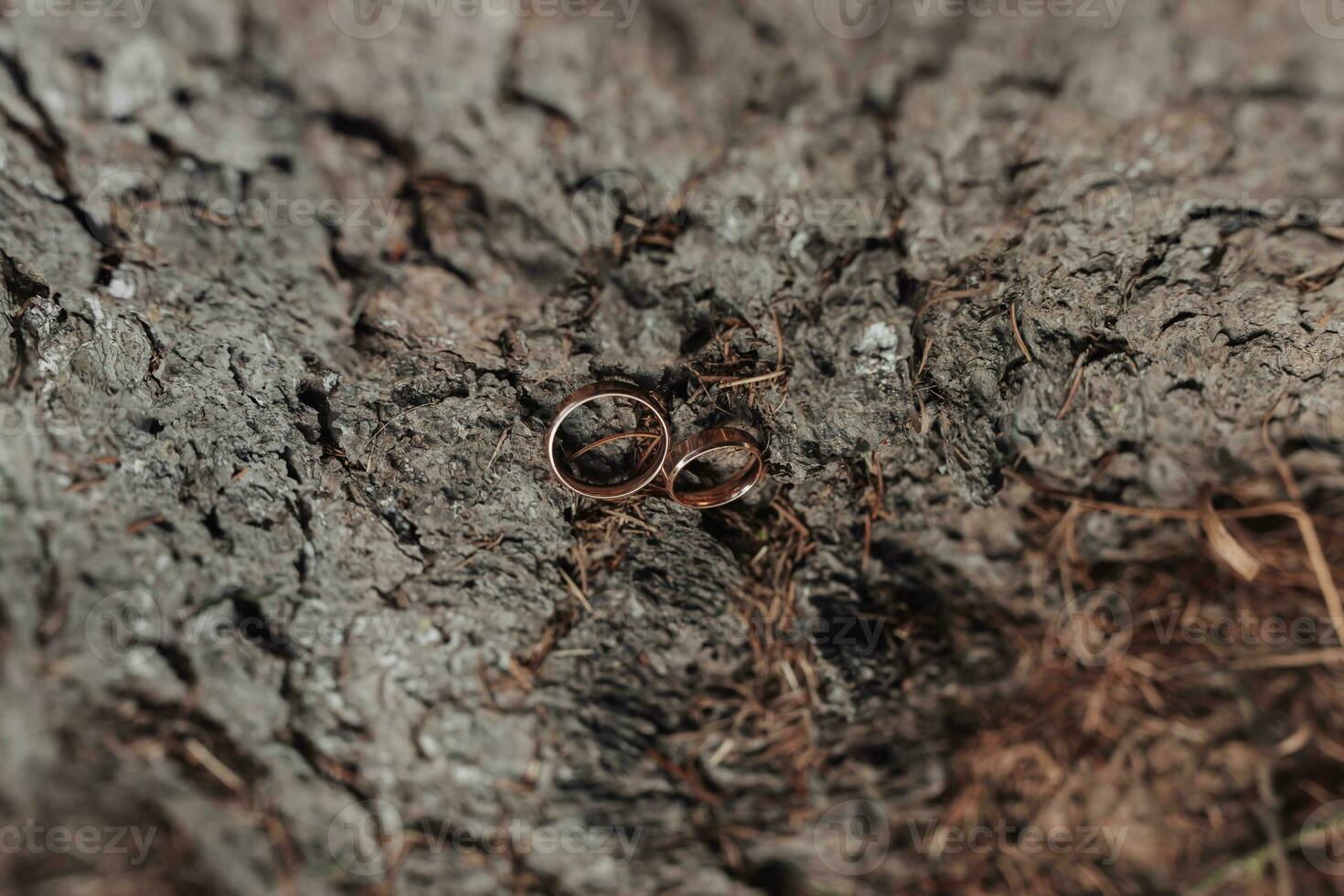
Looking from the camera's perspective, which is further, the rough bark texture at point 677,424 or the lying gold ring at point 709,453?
the lying gold ring at point 709,453

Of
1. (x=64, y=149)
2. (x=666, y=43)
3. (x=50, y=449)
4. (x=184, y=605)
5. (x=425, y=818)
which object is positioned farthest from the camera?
(x=425, y=818)

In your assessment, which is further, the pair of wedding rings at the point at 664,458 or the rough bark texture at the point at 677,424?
the pair of wedding rings at the point at 664,458

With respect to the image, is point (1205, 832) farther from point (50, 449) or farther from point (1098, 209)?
point (50, 449)

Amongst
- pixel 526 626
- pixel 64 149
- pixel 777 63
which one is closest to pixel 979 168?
pixel 777 63

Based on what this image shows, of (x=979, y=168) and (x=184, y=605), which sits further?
(x=184, y=605)

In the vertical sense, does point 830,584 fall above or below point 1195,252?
below
